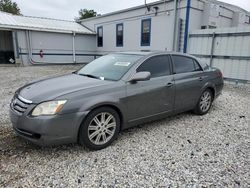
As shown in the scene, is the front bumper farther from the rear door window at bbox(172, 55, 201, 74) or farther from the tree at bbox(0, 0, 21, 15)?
the tree at bbox(0, 0, 21, 15)

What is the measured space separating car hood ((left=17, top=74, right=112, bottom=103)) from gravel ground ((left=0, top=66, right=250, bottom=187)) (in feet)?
2.69

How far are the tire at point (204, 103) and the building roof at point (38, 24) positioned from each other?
14351mm

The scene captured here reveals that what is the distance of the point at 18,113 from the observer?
2814 mm

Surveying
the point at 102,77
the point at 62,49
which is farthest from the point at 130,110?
the point at 62,49

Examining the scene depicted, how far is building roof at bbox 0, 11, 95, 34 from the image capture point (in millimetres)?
14724

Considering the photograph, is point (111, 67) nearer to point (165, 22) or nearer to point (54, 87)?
point (54, 87)

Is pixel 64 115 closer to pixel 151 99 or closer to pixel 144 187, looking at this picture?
pixel 144 187

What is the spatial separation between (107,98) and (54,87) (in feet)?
2.66

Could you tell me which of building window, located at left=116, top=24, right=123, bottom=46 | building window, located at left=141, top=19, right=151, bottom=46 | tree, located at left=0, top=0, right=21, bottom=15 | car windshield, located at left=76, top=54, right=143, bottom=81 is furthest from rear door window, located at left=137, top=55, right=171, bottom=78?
tree, located at left=0, top=0, right=21, bottom=15

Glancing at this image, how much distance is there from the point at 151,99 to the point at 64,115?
1.57m

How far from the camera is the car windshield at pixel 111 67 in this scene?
3.49m

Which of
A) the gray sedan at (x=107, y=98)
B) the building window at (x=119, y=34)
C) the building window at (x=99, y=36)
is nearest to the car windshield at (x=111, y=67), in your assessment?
the gray sedan at (x=107, y=98)

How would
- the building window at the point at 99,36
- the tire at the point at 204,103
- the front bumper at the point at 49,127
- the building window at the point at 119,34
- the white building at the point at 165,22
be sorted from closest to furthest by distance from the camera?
the front bumper at the point at 49,127 < the tire at the point at 204,103 < the white building at the point at 165,22 < the building window at the point at 119,34 < the building window at the point at 99,36

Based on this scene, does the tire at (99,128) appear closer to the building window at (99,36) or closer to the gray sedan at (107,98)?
the gray sedan at (107,98)
